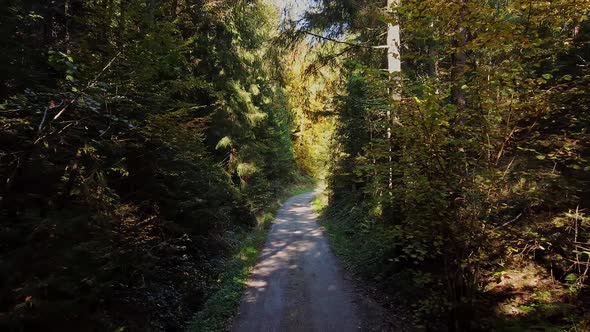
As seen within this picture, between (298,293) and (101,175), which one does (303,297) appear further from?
(101,175)

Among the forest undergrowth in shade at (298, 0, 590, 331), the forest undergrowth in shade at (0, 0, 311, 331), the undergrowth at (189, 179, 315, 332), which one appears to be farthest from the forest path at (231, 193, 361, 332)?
the forest undergrowth in shade at (298, 0, 590, 331)

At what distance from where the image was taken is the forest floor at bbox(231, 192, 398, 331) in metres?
6.31

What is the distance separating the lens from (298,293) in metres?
7.82

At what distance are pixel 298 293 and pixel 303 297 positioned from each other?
0.27 meters

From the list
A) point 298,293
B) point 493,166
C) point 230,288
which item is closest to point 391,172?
point 493,166

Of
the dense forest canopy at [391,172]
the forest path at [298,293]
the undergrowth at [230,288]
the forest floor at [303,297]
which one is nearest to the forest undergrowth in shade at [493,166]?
the dense forest canopy at [391,172]

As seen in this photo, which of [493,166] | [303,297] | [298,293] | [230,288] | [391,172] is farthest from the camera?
[230,288]

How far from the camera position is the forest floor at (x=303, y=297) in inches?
249

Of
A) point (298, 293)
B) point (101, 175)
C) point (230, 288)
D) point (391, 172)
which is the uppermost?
point (101, 175)

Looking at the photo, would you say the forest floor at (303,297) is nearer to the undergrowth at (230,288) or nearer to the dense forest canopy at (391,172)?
the undergrowth at (230,288)

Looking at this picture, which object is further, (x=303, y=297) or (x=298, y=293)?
(x=298, y=293)

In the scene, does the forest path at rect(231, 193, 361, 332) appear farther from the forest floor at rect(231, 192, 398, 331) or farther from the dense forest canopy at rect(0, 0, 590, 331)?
the dense forest canopy at rect(0, 0, 590, 331)

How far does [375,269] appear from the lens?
27.9 ft

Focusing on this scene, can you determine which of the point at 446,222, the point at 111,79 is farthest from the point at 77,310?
the point at 446,222
